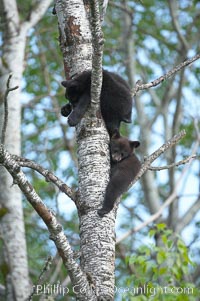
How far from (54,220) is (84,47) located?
1886mm

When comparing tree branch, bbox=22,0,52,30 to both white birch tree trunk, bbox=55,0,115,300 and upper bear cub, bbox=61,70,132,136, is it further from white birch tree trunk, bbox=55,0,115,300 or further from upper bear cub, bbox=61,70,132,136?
white birch tree trunk, bbox=55,0,115,300

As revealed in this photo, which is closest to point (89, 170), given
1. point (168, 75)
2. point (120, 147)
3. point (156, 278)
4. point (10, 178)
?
point (168, 75)

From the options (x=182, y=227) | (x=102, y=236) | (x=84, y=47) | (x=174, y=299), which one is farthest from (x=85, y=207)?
(x=182, y=227)

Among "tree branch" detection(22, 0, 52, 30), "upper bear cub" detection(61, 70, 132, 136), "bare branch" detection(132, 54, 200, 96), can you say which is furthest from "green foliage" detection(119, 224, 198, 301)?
"tree branch" detection(22, 0, 52, 30)

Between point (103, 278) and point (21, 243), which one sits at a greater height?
point (21, 243)

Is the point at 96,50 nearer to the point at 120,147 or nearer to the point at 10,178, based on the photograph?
the point at 120,147

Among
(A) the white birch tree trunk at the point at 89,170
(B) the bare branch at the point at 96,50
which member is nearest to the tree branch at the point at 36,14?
(A) the white birch tree trunk at the point at 89,170

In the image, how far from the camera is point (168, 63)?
15.7 metres

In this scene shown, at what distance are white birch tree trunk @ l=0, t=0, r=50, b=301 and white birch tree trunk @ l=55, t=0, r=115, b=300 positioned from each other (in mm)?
2349

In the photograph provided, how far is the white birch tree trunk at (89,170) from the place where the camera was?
4168 millimetres

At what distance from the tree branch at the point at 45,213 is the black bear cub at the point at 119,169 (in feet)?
1.95

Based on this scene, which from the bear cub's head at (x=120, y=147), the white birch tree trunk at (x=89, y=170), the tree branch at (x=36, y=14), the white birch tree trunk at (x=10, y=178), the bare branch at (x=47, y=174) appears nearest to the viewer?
the white birch tree trunk at (x=89, y=170)

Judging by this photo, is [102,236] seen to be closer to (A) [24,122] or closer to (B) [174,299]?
(B) [174,299]

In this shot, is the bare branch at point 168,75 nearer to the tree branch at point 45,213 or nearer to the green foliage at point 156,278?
the green foliage at point 156,278
